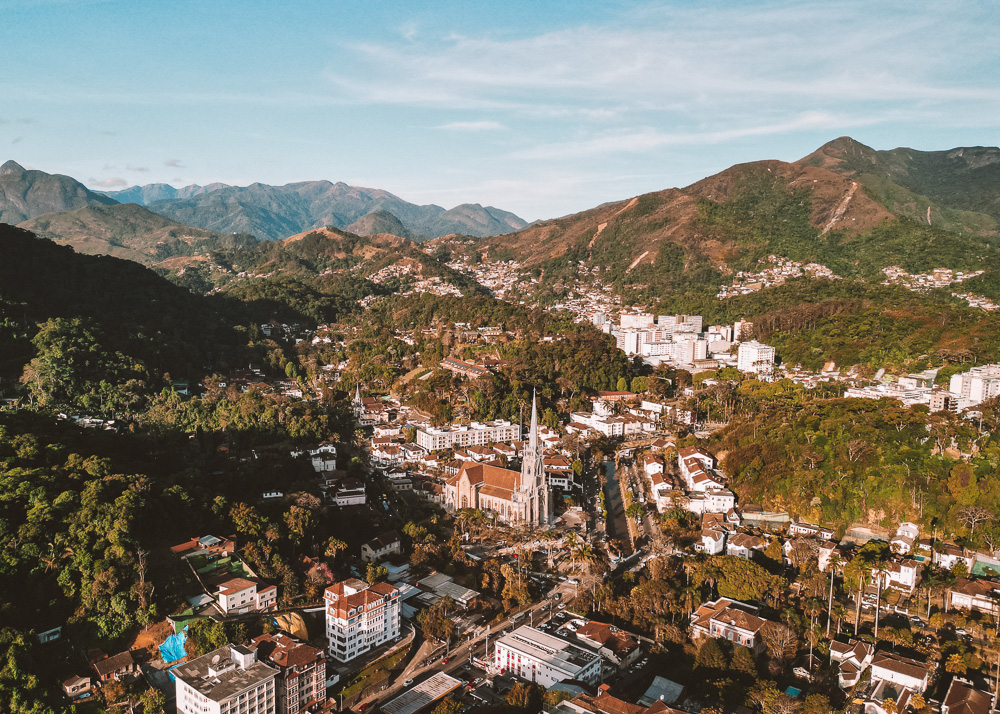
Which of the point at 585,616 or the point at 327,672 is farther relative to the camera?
the point at 585,616

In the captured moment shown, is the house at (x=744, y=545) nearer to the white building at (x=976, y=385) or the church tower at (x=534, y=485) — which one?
the church tower at (x=534, y=485)

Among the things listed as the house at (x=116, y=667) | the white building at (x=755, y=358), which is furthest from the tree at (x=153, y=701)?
the white building at (x=755, y=358)

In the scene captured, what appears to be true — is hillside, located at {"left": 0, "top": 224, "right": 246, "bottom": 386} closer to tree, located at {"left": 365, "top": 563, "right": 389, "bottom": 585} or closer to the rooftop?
tree, located at {"left": 365, "top": 563, "right": 389, "bottom": 585}

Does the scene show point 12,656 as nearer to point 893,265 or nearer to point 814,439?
point 814,439

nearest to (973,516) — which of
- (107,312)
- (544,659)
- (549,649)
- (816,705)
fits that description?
(816,705)

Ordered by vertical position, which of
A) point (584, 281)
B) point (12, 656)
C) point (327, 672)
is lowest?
point (327, 672)

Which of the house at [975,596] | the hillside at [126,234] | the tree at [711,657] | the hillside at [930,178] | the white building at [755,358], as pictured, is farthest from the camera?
the hillside at [126,234]

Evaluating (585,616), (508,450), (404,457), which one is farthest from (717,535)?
(404,457)
